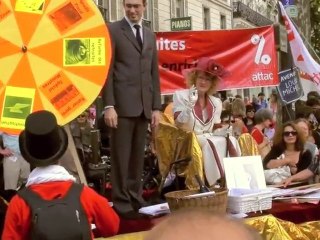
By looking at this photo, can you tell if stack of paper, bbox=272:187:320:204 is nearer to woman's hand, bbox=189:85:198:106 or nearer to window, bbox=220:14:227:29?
woman's hand, bbox=189:85:198:106

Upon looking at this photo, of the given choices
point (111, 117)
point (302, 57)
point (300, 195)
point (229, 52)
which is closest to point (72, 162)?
point (111, 117)

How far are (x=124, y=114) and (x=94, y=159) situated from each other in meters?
3.31

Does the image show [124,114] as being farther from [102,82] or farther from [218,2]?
[218,2]

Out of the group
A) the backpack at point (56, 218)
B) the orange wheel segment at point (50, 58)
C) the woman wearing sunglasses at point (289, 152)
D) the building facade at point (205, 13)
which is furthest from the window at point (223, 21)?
the backpack at point (56, 218)

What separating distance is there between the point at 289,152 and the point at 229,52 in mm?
2913

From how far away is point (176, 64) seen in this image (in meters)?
8.94

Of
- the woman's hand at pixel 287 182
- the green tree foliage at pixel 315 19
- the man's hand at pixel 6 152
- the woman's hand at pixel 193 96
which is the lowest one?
the woman's hand at pixel 287 182

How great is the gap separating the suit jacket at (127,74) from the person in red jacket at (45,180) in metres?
1.56

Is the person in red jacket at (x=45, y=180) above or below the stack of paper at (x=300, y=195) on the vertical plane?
above

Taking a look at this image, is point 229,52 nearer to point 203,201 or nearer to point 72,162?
point 72,162

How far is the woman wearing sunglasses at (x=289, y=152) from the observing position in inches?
243

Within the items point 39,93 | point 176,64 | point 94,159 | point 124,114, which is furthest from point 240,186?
point 176,64

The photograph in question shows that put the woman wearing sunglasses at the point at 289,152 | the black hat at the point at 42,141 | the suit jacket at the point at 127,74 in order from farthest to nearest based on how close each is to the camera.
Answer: the woman wearing sunglasses at the point at 289,152 → the suit jacket at the point at 127,74 → the black hat at the point at 42,141

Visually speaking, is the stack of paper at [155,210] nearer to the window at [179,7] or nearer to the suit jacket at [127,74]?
the suit jacket at [127,74]
